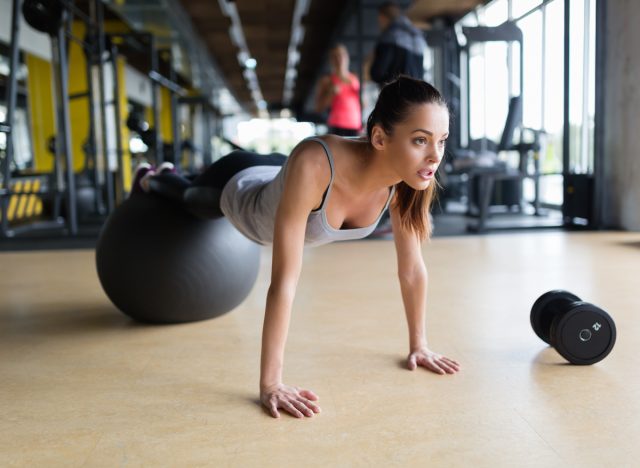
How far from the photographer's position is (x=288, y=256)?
4.05 ft

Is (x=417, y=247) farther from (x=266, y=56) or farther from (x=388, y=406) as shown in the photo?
(x=266, y=56)

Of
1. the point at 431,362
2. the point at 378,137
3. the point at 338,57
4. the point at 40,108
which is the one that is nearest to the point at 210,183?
the point at 378,137

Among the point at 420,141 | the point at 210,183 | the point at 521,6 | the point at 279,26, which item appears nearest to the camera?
the point at 420,141

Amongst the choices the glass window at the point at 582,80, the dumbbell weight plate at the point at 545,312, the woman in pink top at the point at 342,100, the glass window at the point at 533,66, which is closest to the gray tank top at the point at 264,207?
the dumbbell weight plate at the point at 545,312

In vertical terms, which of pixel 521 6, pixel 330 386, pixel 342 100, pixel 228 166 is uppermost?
pixel 521 6

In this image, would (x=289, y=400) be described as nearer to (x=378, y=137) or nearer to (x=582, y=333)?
(x=378, y=137)

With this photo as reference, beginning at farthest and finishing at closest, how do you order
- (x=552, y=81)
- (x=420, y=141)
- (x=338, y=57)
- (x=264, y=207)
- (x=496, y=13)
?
(x=496, y=13) < (x=552, y=81) < (x=338, y=57) < (x=264, y=207) < (x=420, y=141)

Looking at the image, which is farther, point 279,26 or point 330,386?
point 279,26

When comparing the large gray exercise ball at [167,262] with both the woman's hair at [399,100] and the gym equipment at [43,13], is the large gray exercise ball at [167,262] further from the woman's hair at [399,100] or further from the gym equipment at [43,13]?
the gym equipment at [43,13]

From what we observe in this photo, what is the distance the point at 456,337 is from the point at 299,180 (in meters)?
0.75

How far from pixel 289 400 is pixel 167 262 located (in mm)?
731

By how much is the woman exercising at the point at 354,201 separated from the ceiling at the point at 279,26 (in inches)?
153

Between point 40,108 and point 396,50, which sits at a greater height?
point 40,108

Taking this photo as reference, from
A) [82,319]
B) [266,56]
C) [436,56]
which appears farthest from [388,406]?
[266,56]
